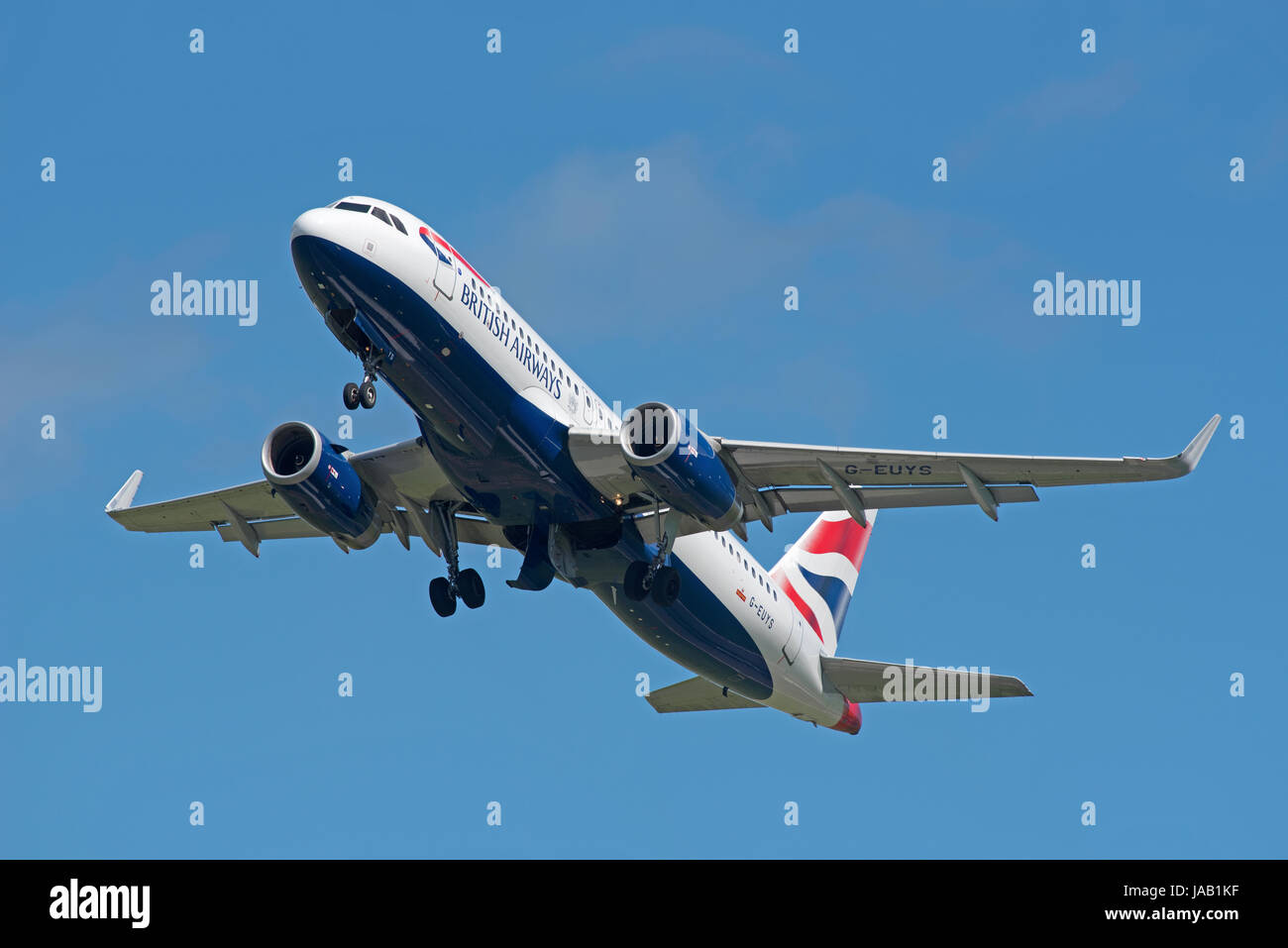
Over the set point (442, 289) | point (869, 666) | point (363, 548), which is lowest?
point (869, 666)

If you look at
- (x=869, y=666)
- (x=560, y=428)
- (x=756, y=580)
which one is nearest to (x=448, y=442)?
(x=560, y=428)

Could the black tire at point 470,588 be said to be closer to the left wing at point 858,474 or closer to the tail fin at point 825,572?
the left wing at point 858,474

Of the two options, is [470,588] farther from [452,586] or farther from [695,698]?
[695,698]

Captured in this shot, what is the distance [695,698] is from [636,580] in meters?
10.5

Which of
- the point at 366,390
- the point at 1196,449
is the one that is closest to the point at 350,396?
the point at 366,390

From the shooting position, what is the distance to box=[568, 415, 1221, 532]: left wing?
1326 inches

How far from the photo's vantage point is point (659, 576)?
120 ft

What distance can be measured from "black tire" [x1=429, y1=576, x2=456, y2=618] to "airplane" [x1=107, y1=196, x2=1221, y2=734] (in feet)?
0.18

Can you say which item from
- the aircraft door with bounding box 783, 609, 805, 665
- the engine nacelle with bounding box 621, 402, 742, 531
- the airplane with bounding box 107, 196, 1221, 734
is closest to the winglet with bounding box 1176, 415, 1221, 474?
the airplane with bounding box 107, 196, 1221, 734

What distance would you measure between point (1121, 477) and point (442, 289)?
13735 mm

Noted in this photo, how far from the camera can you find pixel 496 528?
39.9 metres

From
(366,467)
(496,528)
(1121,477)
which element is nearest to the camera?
(1121,477)

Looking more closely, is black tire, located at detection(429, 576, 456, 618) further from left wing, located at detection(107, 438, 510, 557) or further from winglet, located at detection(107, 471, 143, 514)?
winglet, located at detection(107, 471, 143, 514)

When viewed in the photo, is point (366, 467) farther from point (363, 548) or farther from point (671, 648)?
point (671, 648)
